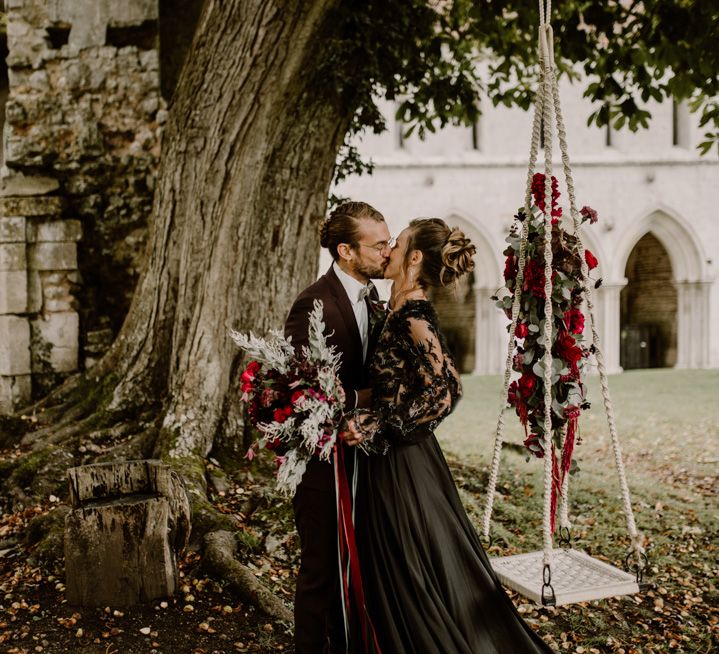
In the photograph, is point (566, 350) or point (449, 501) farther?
point (566, 350)

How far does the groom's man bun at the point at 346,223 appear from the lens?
329 centimetres

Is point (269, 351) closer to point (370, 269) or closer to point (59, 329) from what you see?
point (370, 269)

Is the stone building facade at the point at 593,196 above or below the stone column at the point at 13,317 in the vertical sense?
above

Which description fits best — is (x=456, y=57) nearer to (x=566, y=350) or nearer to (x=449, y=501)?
(x=566, y=350)

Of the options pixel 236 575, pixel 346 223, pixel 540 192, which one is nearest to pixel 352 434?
pixel 346 223

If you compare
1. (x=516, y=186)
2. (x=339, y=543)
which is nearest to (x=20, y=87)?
(x=339, y=543)

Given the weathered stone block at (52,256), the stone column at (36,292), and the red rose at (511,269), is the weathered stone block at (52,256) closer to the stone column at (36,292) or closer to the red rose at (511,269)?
the stone column at (36,292)

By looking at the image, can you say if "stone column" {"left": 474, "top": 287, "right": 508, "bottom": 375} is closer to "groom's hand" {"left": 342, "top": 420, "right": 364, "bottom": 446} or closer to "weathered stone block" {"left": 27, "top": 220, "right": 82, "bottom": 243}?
"weathered stone block" {"left": 27, "top": 220, "right": 82, "bottom": 243}

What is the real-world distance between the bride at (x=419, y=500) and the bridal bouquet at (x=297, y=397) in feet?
0.43

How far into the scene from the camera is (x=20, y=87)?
7.34 m

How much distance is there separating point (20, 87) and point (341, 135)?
138 inches

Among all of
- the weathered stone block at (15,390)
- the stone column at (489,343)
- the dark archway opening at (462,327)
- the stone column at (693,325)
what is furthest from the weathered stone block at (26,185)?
the stone column at (693,325)

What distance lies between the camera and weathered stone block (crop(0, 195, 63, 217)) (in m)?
7.32

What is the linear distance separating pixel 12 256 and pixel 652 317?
2052 cm
